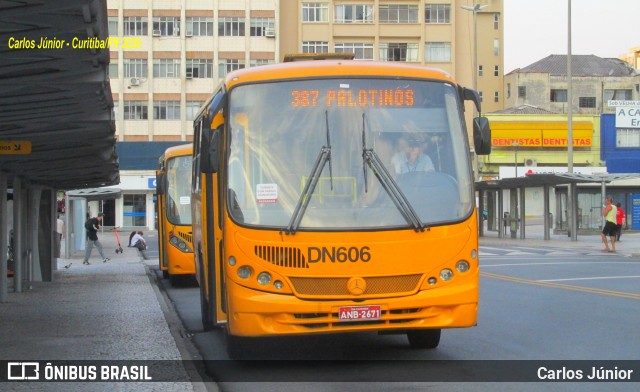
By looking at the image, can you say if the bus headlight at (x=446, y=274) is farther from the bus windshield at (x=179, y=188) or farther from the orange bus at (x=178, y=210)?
the bus windshield at (x=179, y=188)

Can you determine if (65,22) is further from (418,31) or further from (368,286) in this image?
(418,31)

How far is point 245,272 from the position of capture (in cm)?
924

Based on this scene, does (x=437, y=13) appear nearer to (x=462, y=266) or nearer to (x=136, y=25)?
(x=136, y=25)

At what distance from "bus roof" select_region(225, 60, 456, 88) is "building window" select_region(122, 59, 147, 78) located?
65493mm

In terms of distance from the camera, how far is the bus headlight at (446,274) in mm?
9328

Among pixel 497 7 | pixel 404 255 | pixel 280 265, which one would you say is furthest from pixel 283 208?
pixel 497 7

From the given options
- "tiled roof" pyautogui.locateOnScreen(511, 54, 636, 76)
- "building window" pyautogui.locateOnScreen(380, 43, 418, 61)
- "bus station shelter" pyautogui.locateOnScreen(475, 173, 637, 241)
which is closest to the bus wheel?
"bus station shelter" pyautogui.locateOnScreen(475, 173, 637, 241)

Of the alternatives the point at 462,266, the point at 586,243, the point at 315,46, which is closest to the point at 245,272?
the point at 462,266

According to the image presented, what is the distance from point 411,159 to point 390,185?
38 cm

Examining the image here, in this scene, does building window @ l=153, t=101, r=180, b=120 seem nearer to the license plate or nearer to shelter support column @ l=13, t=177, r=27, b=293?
shelter support column @ l=13, t=177, r=27, b=293

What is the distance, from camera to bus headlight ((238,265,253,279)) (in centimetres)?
923

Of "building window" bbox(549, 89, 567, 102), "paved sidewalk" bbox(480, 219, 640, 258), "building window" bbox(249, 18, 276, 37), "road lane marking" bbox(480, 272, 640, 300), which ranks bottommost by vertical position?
"paved sidewalk" bbox(480, 219, 640, 258)

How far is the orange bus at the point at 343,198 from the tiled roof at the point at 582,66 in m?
82.2

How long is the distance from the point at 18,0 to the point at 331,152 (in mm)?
3483
